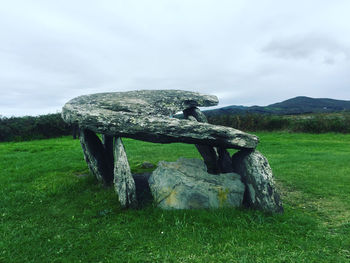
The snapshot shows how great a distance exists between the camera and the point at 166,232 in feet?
19.9

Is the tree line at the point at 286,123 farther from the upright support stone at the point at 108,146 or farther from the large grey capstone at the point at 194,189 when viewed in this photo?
the large grey capstone at the point at 194,189

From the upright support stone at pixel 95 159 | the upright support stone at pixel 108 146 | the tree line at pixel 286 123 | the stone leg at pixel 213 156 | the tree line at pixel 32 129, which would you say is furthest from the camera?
the tree line at pixel 286 123

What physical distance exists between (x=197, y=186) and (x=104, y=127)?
123 inches

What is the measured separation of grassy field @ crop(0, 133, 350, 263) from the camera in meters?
5.27

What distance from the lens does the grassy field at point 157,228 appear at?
5273mm

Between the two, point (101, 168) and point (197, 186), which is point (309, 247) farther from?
point (101, 168)

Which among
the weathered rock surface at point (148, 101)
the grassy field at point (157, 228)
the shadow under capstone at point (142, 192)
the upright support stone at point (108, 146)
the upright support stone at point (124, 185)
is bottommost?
the grassy field at point (157, 228)

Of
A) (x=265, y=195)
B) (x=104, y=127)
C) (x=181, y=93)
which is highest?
(x=181, y=93)

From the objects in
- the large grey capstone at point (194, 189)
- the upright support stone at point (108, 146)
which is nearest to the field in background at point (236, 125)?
the upright support stone at point (108, 146)

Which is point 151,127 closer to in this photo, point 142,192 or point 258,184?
point 142,192

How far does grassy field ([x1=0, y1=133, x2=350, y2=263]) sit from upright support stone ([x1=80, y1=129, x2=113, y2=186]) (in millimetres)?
447

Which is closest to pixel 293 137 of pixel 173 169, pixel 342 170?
pixel 342 170

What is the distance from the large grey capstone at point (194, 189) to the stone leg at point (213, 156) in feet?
5.13

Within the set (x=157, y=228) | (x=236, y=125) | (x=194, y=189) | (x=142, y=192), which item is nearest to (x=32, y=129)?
(x=236, y=125)
